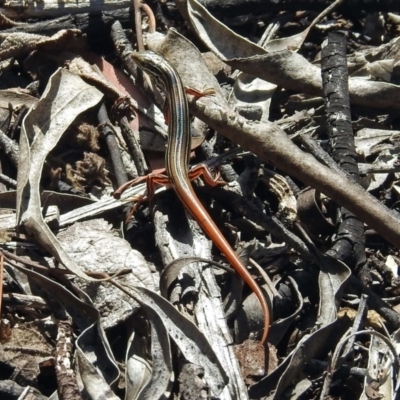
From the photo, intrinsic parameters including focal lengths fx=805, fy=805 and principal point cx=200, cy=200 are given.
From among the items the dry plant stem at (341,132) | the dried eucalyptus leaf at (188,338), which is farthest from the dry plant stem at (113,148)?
the dry plant stem at (341,132)

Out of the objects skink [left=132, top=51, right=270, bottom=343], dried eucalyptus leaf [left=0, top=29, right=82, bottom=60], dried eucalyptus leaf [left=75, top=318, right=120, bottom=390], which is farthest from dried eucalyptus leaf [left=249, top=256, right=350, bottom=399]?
dried eucalyptus leaf [left=0, top=29, right=82, bottom=60]

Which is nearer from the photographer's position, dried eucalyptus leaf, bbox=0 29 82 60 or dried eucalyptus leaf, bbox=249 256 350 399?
dried eucalyptus leaf, bbox=249 256 350 399

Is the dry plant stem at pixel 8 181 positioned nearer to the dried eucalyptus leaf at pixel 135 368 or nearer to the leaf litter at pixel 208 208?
the leaf litter at pixel 208 208

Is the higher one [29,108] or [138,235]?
[29,108]

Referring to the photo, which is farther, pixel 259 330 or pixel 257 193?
pixel 257 193

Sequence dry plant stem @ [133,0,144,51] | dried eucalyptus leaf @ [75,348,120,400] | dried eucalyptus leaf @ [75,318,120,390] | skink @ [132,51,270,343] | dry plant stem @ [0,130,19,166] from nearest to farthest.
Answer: dried eucalyptus leaf @ [75,348,120,400] < dried eucalyptus leaf @ [75,318,120,390] < skink @ [132,51,270,343] < dry plant stem @ [0,130,19,166] < dry plant stem @ [133,0,144,51]

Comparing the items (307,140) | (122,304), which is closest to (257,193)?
(307,140)

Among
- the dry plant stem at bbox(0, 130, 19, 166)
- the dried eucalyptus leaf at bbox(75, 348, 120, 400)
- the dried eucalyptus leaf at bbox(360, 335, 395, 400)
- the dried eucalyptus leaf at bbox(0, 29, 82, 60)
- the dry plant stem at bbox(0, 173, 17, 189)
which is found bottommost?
the dried eucalyptus leaf at bbox(360, 335, 395, 400)

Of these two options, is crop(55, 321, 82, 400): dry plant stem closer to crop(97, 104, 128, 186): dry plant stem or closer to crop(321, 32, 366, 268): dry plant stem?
crop(97, 104, 128, 186): dry plant stem

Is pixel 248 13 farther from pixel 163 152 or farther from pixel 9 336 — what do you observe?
pixel 9 336
